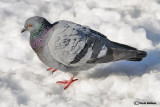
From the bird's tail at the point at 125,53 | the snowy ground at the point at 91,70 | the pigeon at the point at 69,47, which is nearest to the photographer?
the snowy ground at the point at 91,70

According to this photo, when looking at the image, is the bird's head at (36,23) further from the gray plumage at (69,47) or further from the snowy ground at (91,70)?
the snowy ground at (91,70)

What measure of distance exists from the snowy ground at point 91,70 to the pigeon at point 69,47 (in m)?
0.37

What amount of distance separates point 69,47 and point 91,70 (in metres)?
0.92

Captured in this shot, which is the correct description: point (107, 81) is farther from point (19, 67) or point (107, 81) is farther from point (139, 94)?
point (19, 67)

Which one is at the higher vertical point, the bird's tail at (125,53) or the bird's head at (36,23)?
the bird's head at (36,23)

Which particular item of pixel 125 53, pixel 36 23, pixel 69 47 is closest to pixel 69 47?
pixel 69 47

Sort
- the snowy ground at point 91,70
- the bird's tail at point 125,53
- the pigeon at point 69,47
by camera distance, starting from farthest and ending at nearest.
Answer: the bird's tail at point 125,53
the pigeon at point 69,47
the snowy ground at point 91,70

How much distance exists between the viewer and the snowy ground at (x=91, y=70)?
3.69 m

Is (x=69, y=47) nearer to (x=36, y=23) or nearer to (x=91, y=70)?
(x=36, y=23)

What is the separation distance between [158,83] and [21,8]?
3.68 meters

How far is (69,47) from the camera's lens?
380 centimetres

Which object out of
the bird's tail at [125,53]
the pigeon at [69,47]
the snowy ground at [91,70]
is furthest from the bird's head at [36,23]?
the bird's tail at [125,53]

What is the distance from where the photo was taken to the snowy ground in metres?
3.69

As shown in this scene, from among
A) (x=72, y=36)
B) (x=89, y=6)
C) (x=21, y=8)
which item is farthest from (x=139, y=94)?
(x=21, y=8)
